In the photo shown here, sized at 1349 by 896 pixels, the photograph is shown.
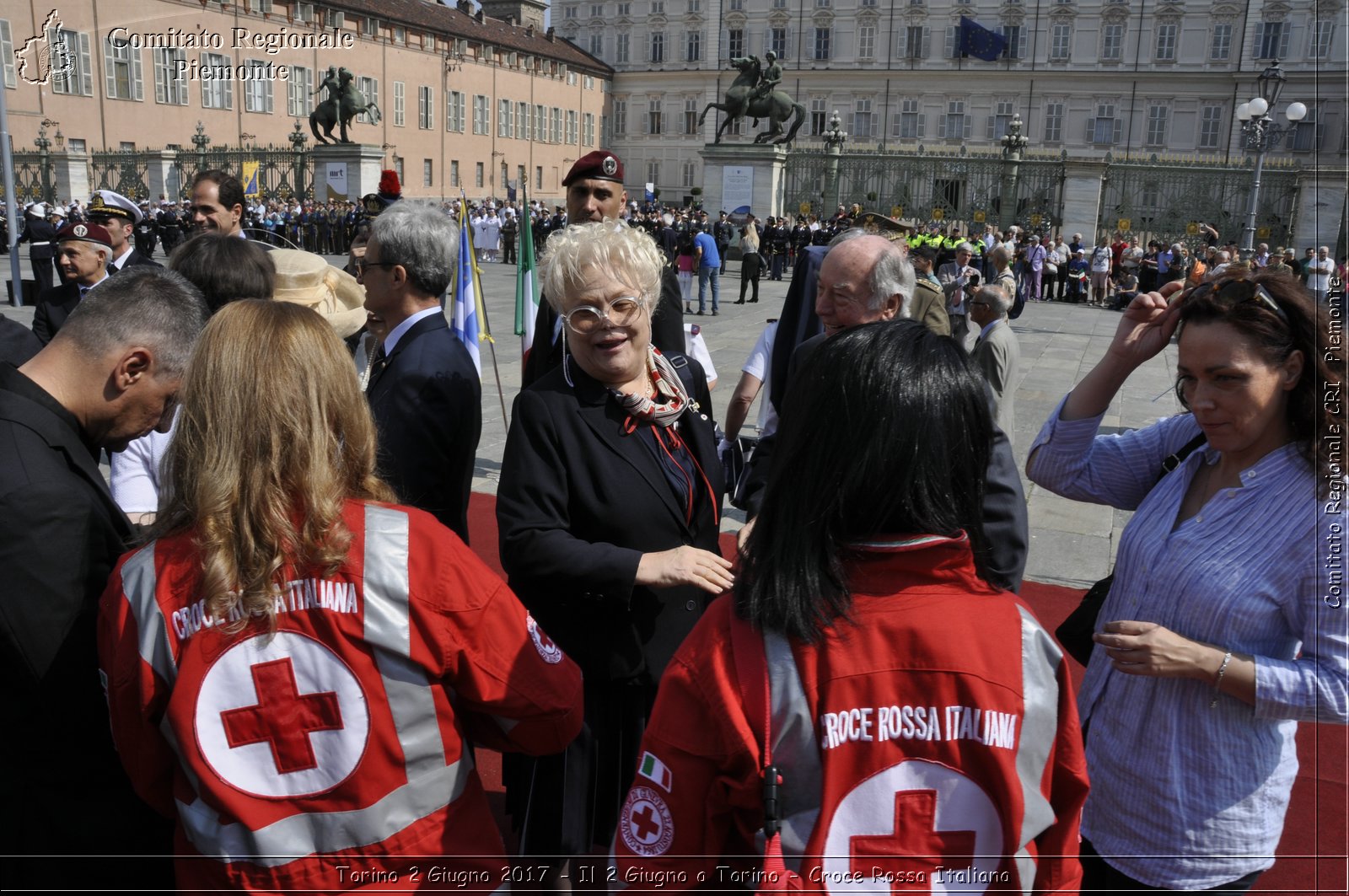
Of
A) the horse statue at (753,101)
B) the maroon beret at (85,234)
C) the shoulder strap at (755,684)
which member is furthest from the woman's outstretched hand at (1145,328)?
the horse statue at (753,101)

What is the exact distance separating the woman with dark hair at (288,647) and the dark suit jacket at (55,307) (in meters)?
3.63

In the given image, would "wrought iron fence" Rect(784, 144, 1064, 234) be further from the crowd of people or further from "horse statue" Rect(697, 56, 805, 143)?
the crowd of people

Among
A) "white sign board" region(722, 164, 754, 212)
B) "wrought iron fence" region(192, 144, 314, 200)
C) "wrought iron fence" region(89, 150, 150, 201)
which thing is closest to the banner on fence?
"wrought iron fence" region(192, 144, 314, 200)

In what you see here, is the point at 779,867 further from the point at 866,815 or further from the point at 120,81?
the point at 120,81

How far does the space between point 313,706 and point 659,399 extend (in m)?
1.24

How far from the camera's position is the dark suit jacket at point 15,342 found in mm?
2867

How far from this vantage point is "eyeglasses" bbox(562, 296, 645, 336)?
233 cm

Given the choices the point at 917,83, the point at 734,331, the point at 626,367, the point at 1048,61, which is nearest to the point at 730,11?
the point at 917,83

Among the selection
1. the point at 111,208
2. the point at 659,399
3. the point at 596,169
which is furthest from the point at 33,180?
the point at 659,399

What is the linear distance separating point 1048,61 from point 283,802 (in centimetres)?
5860

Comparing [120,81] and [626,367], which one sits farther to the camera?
[120,81]

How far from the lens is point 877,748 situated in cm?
123

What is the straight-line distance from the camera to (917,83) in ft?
175

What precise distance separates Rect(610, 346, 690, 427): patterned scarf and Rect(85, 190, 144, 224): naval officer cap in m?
3.81
